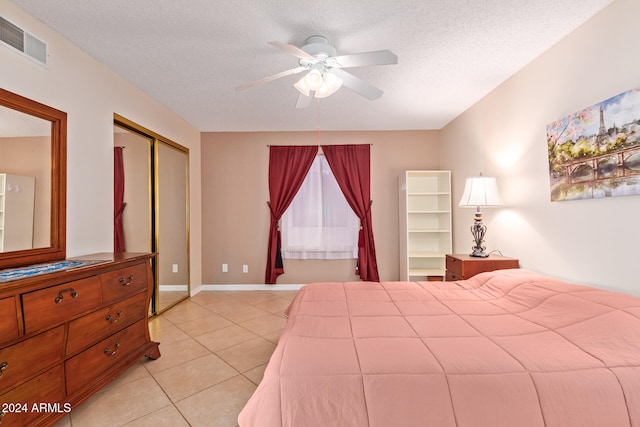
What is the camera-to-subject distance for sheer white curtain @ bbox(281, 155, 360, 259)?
4203 mm

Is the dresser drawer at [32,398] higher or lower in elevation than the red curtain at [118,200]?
lower

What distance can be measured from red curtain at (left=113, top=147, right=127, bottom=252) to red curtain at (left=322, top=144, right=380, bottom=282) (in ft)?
8.53

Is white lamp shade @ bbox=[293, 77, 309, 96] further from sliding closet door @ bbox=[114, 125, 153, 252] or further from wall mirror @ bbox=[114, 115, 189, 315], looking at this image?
sliding closet door @ bbox=[114, 125, 153, 252]

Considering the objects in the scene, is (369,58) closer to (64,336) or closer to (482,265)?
(482,265)

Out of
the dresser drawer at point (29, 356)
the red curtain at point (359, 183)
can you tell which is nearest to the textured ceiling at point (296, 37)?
the red curtain at point (359, 183)

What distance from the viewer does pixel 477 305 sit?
1.69 metres

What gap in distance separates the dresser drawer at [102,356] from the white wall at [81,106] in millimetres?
743

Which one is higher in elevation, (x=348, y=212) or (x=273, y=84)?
(x=273, y=84)

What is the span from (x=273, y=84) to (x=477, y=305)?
2587mm

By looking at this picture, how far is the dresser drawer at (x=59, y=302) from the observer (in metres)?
1.31

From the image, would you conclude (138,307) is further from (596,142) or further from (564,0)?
(564,0)

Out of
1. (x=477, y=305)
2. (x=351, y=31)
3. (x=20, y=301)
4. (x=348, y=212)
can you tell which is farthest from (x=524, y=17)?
(x=20, y=301)

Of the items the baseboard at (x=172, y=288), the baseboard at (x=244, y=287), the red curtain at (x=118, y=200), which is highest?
the red curtain at (x=118, y=200)

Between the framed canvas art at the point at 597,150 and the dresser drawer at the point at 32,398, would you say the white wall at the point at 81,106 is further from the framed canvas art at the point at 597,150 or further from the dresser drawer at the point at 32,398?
the framed canvas art at the point at 597,150
